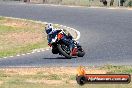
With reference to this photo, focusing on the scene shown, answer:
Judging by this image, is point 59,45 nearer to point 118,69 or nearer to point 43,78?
point 118,69

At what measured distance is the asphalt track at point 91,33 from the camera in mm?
19094

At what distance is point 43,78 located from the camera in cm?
1490

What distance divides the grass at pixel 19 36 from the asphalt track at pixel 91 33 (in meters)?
1.80

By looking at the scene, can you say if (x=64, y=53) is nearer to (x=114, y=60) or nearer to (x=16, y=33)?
(x=114, y=60)

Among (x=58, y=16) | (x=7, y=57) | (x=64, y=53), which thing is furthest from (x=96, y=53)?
(x=58, y=16)

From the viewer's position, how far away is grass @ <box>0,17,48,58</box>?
23.7 m

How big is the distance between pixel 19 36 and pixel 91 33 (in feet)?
12.0

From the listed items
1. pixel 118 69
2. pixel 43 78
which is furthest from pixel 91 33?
pixel 43 78

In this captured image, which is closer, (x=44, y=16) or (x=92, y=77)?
(x=92, y=77)

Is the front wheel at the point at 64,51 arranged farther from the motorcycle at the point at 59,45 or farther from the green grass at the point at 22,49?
the green grass at the point at 22,49

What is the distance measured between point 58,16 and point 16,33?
938 cm

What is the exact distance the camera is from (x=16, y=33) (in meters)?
29.5

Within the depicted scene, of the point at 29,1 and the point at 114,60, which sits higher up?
the point at 114,60

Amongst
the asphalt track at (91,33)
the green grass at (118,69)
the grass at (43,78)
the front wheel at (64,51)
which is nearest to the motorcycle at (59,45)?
the front wheel at (64,51)
